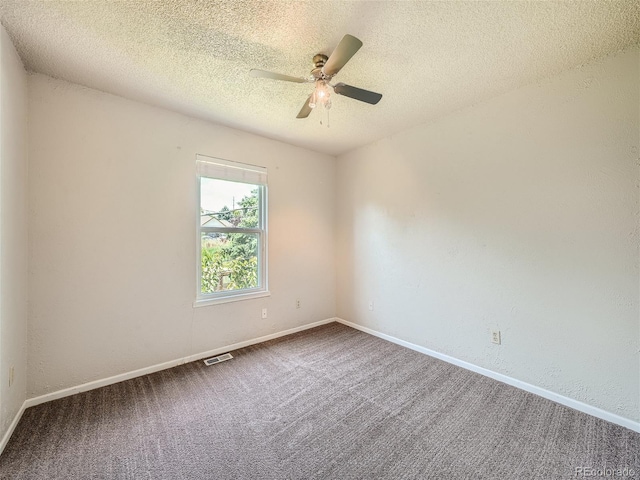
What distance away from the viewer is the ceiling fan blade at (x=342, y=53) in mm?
1328

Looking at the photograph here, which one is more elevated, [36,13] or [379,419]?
[36,13]

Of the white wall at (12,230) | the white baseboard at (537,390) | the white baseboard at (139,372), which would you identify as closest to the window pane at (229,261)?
the white baseboard at (139,372)

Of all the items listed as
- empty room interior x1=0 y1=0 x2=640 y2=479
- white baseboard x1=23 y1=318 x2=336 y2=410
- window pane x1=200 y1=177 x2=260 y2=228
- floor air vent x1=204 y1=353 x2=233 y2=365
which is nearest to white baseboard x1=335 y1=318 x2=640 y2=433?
empty room interior x1=0 y1=0 x2=640 y2=479

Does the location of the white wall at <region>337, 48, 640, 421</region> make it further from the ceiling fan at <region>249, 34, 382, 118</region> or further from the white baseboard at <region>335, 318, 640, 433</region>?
the ceiling fan at <region>249, 34, 382, 118</region>

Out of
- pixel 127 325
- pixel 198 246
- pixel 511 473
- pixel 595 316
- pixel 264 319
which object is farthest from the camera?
pixel 264 319

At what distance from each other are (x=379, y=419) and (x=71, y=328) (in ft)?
8.13

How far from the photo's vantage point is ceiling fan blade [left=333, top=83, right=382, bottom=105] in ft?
5.62

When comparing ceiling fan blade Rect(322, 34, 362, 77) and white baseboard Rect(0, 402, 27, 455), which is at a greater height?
ceiling fan blade Rect(322, 34, 362, 77)

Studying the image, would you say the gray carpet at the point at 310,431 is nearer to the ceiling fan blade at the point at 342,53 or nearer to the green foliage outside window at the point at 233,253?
the green foliage outside window at the point at 233,253

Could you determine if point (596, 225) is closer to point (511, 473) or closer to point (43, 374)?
point (511, 473)

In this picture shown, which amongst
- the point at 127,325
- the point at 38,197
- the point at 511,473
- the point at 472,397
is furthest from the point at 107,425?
the point at 472,397

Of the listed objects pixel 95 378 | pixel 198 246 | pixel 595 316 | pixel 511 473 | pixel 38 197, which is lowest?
pixel 511 473

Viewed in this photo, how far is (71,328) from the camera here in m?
2.09

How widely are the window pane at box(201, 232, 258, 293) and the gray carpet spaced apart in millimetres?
914
